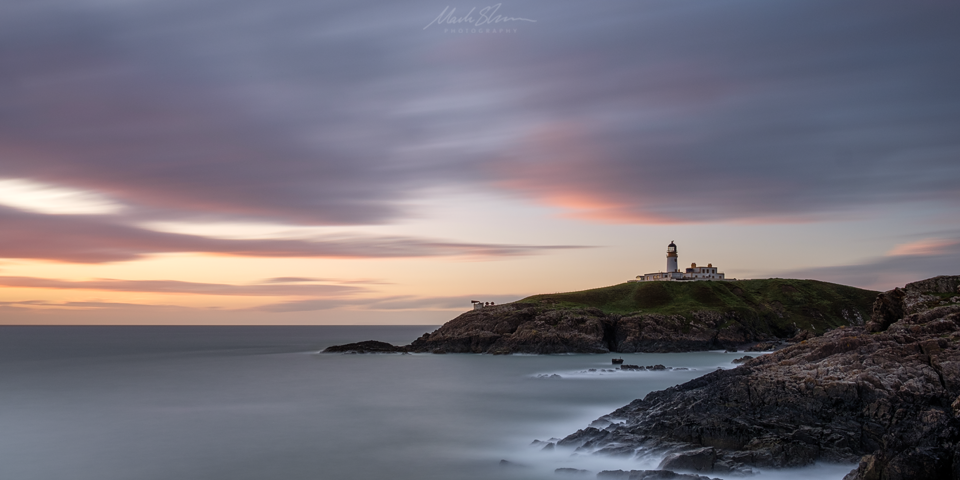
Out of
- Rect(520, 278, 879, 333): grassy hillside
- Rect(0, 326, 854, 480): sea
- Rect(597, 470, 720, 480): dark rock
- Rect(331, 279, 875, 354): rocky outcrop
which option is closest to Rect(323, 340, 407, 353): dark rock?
Rect(331, 279, 875, 354): rocky outcrop

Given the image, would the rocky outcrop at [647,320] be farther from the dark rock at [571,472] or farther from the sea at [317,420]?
the dark rock at [571,472]

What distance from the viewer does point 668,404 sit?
23.4 m

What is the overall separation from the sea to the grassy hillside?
24699mm

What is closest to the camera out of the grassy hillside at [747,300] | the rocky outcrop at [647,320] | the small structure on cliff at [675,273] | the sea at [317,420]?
the sea at [317,420]

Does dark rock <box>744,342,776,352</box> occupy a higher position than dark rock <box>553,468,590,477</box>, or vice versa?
dark rock <box>744,342,776,352</box>

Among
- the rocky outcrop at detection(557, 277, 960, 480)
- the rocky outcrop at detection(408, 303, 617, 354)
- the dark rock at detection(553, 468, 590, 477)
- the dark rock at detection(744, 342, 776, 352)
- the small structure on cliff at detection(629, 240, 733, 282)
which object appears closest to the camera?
the rocky outcrop at detection(557, 277, 960, 480)

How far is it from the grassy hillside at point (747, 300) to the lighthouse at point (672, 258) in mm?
11879

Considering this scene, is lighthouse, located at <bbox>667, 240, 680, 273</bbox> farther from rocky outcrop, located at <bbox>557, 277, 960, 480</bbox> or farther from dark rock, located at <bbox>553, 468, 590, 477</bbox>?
dark rock, located at <bbox>553, 468, 590, 477</bbox>

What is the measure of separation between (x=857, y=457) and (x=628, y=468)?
20.7ft

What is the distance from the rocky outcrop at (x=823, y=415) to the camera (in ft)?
51.9

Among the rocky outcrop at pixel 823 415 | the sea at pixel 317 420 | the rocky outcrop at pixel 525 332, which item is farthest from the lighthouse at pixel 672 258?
the rocky outcrop at pixel 823 415

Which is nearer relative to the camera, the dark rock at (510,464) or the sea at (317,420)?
the dark rock at (510,464)

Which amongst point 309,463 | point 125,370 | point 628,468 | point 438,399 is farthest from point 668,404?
point 125,370

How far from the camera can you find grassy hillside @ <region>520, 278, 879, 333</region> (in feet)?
271
